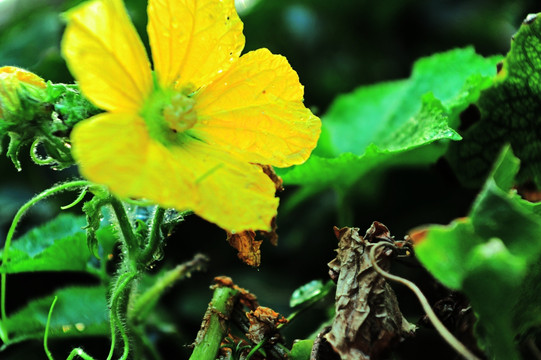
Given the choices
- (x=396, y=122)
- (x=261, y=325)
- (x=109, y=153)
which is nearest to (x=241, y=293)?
(x=261, y=325)

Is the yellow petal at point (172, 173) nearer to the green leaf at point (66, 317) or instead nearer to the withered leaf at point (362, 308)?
the withered leaf at point (362, 308)

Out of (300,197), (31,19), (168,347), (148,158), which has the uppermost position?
(148,158)

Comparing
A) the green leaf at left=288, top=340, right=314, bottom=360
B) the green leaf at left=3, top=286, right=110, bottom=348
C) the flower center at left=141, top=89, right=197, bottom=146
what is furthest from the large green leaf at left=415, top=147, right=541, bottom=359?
the green leaf at left=3, top=286, right=110, bottom=348

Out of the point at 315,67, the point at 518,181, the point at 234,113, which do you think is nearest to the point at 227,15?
the point at 234,113

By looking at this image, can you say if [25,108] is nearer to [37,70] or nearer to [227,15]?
[227,15]

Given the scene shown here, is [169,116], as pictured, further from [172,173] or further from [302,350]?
[302,350]

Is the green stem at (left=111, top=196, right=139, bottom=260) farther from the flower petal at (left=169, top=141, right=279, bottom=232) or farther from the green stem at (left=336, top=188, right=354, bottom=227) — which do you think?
the green stem at (left=336, top=188, right=354, bottom=227)

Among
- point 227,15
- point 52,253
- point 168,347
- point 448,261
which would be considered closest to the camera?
point 448,261
